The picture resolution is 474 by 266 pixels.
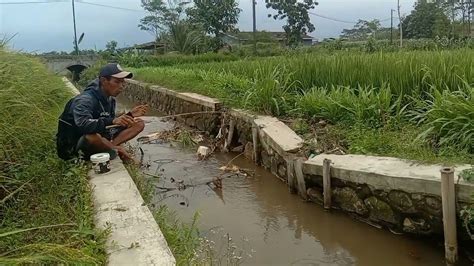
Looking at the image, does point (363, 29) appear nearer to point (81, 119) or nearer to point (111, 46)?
point (111, 46)

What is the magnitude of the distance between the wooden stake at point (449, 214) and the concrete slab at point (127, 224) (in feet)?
6.40

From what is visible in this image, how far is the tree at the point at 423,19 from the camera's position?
105 feet

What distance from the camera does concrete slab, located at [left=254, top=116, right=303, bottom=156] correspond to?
16.4ft

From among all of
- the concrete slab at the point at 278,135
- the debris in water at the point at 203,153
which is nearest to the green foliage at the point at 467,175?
the concrete slab at the point at 278,135

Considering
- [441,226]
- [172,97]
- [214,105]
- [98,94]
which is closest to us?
[441,226]

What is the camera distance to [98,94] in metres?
4.29

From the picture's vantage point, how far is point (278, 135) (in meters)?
5.38

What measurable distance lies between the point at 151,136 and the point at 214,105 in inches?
52.9

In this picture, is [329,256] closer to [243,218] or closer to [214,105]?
[243,218]

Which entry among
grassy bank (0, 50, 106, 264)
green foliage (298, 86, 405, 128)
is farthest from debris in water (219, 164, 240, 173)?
grassy bank (0, 50, 106, 264)

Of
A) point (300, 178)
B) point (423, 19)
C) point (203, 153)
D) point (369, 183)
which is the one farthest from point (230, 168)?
point (423, 19)

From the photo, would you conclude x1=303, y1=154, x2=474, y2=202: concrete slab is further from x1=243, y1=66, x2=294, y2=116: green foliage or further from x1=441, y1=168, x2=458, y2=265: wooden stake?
x1=243, y1=66, x2=294, y2=116: green foliage

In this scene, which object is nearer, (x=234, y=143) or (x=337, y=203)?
(x=337, y=203)

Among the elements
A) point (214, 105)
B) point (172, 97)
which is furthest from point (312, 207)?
point (172, 97)
